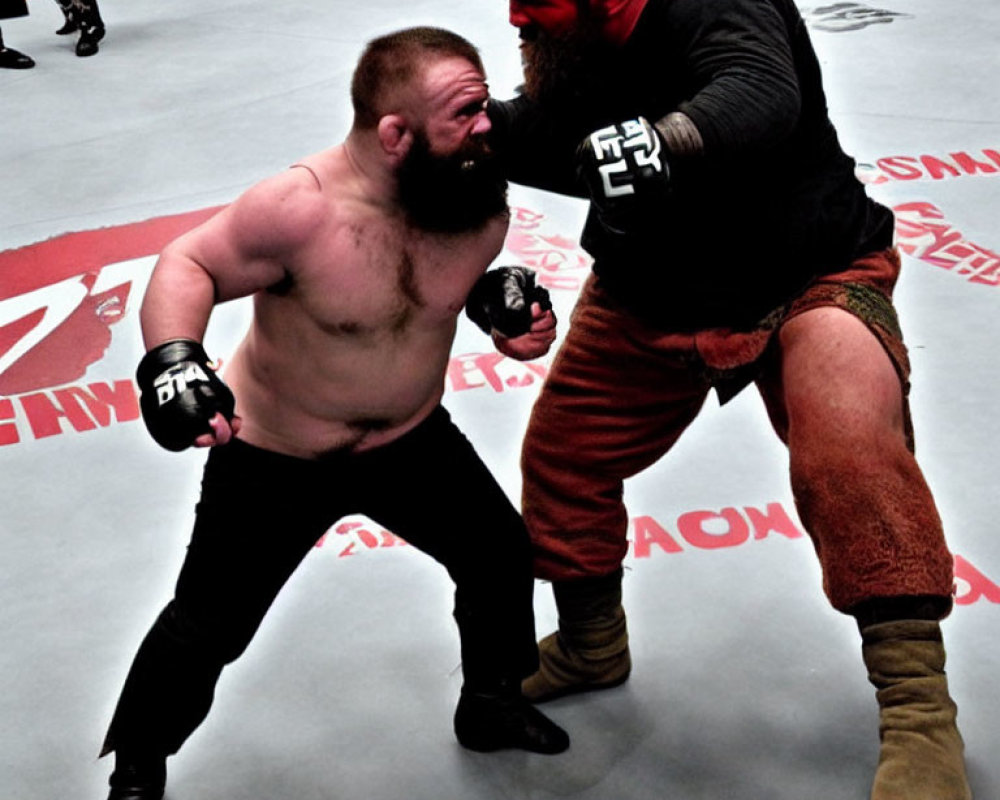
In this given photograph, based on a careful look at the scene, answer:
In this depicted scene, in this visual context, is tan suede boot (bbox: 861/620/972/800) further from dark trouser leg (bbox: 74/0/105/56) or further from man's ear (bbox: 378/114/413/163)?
dark trouser leg (bbox: 74/0/105/56)

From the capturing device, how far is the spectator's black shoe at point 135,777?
199 centimetres

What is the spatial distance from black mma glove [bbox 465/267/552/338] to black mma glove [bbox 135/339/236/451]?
1.43ft

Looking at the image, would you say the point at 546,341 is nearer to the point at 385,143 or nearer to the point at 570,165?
the point at 570,165

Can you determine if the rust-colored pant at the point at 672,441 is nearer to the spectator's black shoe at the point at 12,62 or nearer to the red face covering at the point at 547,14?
the red face covering at the point at 547,14

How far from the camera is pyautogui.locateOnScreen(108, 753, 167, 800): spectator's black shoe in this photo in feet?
6.54

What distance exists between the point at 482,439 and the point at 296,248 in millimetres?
1283

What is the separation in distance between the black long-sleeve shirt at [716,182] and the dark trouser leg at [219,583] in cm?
57

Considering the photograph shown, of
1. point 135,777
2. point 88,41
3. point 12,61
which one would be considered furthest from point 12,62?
point 135,777

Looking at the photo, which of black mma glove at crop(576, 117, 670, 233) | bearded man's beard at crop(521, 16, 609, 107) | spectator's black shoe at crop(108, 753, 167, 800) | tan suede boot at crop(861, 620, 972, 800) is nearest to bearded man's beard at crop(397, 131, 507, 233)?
bearded man's beard at crop(521, 16, 609, 107)

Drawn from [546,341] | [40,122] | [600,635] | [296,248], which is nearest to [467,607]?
[600,635]

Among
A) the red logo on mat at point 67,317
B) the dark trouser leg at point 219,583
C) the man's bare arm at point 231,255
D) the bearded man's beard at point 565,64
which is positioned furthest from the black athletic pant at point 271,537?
the red logo on mat at point 67,317

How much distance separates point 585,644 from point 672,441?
0.36 m

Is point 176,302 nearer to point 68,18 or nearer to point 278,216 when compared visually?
point 278,216

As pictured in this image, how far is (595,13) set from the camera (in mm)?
1752
